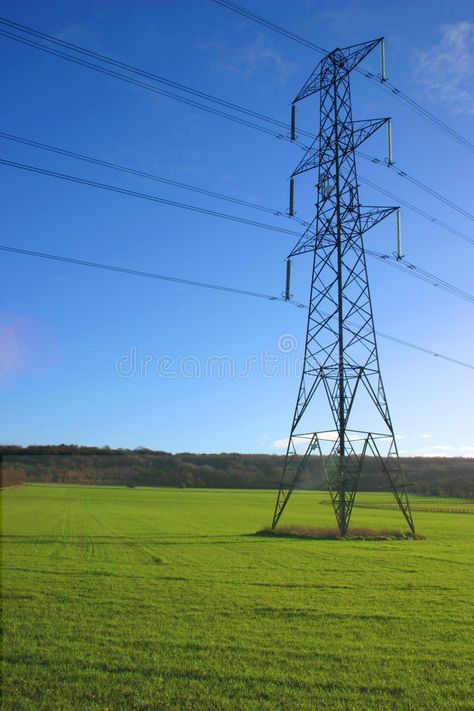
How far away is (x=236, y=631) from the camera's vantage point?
12367 mm

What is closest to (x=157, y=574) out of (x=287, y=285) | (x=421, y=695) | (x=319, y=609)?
(x=319, y=609)

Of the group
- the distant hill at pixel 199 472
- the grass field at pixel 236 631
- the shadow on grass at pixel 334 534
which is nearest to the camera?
the grass field at pixel 236 631

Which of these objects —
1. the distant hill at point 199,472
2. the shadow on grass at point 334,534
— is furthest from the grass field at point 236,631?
the distant hill at point 199,472

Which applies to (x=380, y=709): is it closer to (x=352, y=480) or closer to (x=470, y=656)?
(x=470, y=656)

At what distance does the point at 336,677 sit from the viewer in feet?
31.4

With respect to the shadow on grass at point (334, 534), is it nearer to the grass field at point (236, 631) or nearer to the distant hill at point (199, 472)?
the grass field at point (236, 631)

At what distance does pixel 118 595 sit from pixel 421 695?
9627mm

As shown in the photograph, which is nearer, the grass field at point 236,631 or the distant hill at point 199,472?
the grass field at point 236,631

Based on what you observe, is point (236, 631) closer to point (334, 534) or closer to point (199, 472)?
point (334, 534)

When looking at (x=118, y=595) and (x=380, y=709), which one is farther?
(x=118, y=595)

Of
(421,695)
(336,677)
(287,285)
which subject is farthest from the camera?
(287,285)

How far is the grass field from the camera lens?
888cm

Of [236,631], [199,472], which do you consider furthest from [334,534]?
[199,472]

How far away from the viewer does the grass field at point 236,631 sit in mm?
8875
